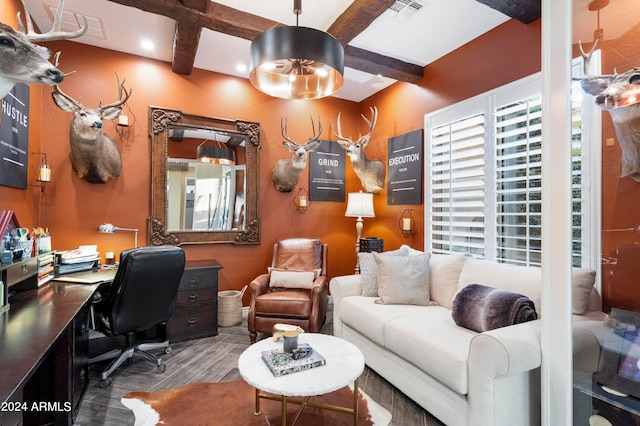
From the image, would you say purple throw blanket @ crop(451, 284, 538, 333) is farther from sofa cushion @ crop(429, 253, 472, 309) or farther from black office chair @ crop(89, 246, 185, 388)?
black office chair @ crop(89, 246, 185, 388)

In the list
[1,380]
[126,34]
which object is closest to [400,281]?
[1,380]

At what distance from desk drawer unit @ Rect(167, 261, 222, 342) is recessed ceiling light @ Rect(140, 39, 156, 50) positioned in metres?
2.43

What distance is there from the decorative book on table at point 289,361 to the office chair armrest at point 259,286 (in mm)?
1320

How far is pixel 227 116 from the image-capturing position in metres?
4.04

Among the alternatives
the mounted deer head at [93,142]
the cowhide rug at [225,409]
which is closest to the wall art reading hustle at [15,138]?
the mounted deer head at [93,142]

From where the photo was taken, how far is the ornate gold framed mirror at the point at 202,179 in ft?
12.0

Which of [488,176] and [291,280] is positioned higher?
[488,176]

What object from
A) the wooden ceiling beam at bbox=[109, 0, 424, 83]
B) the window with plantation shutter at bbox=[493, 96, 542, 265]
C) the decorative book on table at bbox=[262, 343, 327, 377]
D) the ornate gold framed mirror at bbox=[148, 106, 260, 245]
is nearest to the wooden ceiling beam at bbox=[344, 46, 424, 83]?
the wooden ceiling beam at bbox=[109, 0, 424, 83]

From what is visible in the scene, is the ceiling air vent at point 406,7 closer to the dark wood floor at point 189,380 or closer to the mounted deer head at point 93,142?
the mounted deer head at point 93,142

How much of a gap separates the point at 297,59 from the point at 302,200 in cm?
276

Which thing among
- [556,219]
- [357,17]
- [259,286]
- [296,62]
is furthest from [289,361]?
[357,17]

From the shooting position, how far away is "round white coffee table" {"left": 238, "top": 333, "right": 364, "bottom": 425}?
1.60 meters

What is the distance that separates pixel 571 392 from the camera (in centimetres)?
162

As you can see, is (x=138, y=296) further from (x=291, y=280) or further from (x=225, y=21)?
(x=225, y=21)
